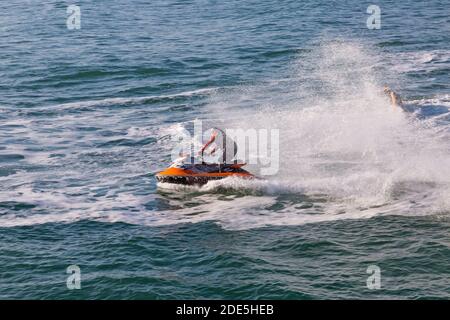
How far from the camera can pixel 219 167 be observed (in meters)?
37.5

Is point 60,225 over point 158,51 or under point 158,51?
under

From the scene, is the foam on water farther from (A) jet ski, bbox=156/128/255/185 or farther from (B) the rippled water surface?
(A) jet ski, bbox=156/128/255/185

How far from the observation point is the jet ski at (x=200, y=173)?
3712cm

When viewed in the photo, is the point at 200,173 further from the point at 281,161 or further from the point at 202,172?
the point at 281,161

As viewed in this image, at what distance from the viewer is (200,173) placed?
3734 cm

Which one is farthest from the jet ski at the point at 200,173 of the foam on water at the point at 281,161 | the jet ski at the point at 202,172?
the foam on water at the point at 281,161

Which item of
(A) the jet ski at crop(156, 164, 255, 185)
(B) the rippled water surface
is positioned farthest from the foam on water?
(A) the jet ski at crop(156, 164, 255, 185)

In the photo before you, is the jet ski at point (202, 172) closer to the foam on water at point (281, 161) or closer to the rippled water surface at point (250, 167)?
the foam on water at point (281, 161)

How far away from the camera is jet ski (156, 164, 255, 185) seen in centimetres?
3712

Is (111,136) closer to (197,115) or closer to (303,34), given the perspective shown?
(197,115)

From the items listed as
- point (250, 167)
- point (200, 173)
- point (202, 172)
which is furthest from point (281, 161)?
point (200, 173)

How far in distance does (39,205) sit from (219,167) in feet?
28.1

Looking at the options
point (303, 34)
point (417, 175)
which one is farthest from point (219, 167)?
point (303, 34)

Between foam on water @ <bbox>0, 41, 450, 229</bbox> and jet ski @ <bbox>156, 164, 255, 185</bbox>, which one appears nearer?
foam on water @ <bbox>0, 41, 450, 229</bbox>
